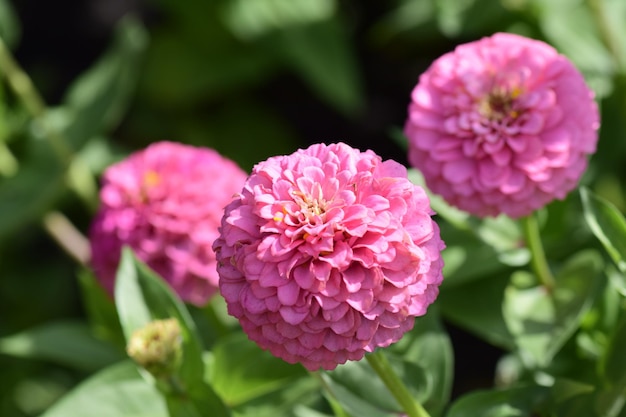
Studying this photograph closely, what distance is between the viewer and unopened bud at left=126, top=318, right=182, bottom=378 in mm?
894

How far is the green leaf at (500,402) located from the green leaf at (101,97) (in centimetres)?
86

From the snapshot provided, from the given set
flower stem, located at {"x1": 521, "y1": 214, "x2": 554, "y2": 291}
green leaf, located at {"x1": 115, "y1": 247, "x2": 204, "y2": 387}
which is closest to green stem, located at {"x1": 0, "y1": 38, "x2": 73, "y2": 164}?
green leaf, located at {"x1": 115, "y1": 247, "x2": 204, "y2": 387}

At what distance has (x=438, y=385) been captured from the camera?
1.07 metres

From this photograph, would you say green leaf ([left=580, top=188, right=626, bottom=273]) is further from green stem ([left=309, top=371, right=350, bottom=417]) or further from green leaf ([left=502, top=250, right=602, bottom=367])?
green stem ([left=309, top=371, right=350, bottom=417])

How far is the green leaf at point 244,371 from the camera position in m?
1.10

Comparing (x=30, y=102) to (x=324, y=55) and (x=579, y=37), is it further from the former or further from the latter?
(x=579, y=37)

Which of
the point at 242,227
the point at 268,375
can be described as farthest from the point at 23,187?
the point at 242,227

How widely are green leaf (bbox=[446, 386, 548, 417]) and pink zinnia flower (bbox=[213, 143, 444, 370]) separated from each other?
8.6 inches

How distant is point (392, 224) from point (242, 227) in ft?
0.42

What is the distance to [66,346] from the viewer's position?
4.39 ft

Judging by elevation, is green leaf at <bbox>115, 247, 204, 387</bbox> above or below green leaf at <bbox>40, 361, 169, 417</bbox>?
above

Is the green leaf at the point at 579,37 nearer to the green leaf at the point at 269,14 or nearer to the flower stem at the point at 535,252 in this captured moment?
the flower stem at the point at 535,252

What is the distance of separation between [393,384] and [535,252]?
33 centimetres

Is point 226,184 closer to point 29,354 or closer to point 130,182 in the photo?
point 130,182
